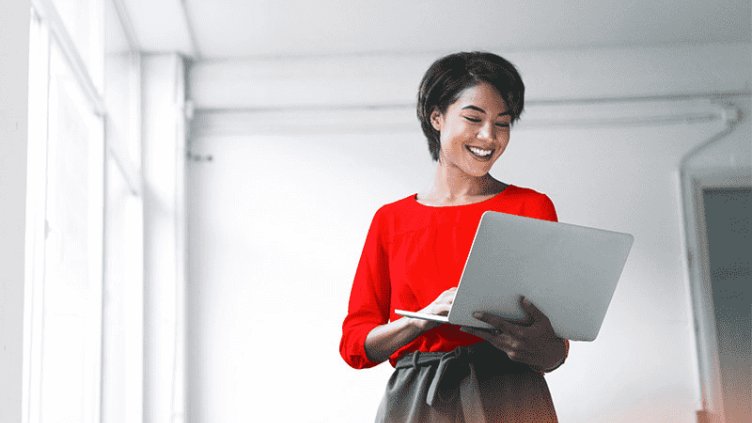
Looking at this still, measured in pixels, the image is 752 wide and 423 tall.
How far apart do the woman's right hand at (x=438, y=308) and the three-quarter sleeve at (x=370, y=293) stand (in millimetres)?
185

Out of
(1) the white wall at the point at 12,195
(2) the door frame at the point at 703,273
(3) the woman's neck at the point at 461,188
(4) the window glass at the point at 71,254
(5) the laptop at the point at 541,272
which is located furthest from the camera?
(2) the door frame at the point at 703,273

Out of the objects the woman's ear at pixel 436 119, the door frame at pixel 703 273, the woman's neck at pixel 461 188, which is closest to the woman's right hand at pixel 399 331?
the woman's neck at pixel 461 188

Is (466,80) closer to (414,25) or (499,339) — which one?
(499,339)

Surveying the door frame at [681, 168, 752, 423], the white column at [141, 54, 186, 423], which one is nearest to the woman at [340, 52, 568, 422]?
the white column at [141, 54, 186, 423]

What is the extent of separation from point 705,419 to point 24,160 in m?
3.51

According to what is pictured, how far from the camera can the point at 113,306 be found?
3.93m

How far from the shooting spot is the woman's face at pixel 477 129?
1.97 metres

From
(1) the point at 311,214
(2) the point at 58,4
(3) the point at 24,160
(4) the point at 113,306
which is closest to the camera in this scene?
(3) the point at 24,160

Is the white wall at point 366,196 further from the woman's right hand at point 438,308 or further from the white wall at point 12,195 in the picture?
the white wall at point 12,195

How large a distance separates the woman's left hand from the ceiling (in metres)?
2.59

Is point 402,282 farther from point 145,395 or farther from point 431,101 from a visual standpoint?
point 145,395

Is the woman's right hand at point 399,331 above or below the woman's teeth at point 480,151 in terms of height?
below

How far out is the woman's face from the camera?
197cm

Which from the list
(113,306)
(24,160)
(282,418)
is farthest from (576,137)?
(24,160)
